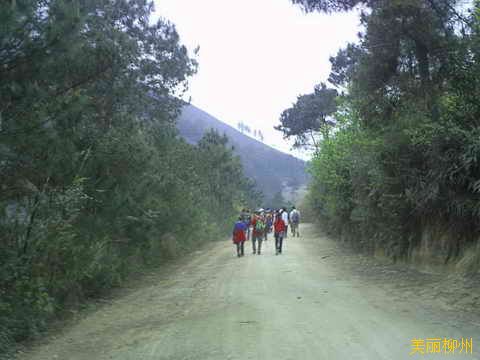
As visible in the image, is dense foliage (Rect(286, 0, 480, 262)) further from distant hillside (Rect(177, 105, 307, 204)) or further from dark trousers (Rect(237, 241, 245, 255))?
distant hillside (Rect(177, 105, 307, 204))

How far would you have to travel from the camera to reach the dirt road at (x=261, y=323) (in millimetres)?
6203

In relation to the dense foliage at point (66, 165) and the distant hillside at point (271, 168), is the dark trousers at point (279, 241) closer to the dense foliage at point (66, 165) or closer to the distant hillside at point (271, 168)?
the dense foliage at point (66, 165)

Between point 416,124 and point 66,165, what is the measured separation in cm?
863

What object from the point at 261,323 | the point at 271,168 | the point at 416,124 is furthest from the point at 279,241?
the point at 271,168

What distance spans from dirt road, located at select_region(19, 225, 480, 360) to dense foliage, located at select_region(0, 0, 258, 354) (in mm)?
1051

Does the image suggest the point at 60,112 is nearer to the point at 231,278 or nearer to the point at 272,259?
the point at 231,278

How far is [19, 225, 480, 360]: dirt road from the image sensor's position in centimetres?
620

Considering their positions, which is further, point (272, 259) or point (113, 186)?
point (272, 259)

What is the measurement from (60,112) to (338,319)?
5.92 meters

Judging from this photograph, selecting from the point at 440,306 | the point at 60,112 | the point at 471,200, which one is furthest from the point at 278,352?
the point at 471,200

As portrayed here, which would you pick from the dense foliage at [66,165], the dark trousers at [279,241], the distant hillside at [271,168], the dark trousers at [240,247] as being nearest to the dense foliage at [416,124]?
the dark trousers at [279,241]

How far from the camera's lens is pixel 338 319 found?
299 inches

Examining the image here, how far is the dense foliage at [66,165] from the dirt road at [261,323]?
41.4 inches

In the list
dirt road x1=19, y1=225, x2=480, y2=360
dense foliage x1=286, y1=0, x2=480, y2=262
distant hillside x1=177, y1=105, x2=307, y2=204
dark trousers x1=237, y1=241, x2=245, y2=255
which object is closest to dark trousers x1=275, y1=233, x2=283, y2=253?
dark trousers x1=237, y1=241, x2=245, y2=255
